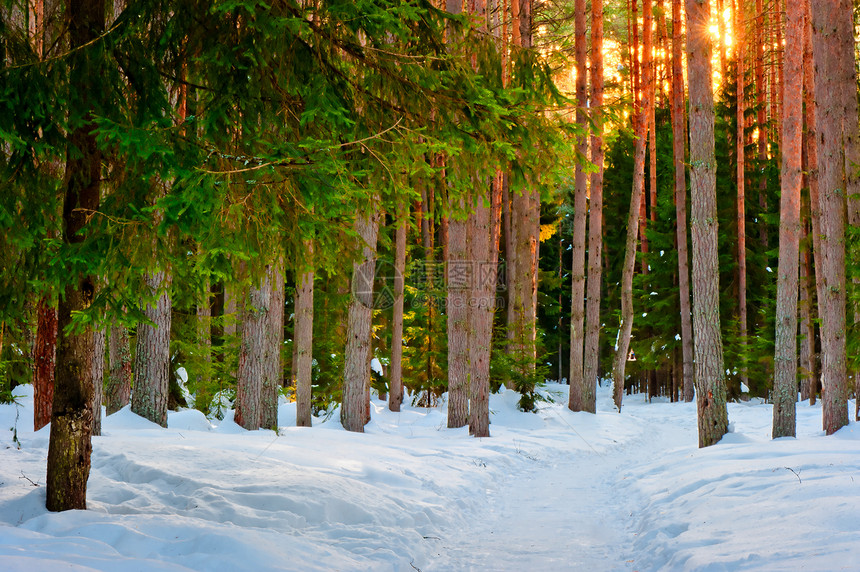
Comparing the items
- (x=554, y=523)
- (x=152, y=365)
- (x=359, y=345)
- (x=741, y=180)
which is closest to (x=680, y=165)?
(x=741, y=180)

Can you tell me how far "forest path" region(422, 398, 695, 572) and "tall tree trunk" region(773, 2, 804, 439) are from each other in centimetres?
248

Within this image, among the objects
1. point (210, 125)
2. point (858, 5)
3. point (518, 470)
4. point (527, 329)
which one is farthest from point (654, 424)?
point (210, 125)

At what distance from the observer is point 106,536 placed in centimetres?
459

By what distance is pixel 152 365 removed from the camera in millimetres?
9516

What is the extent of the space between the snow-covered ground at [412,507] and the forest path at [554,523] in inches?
Result: 1.0

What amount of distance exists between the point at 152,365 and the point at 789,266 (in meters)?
10.8

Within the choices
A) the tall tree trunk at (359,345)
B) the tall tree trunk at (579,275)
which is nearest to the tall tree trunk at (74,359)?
the tall tree trunk at (359,345)

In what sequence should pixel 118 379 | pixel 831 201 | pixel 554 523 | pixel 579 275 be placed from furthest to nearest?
pixel 579 275 < pixel 831 201 < pixel 118 379 < pixel 554 523

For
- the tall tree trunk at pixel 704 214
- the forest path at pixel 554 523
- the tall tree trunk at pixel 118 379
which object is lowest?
A: the forest path at pixel 554 523

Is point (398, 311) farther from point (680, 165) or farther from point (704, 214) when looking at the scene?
point (680, 165)

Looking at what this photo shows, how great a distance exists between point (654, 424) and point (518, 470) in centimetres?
957

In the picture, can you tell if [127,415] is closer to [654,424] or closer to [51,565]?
[51,565]

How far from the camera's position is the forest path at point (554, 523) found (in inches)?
213

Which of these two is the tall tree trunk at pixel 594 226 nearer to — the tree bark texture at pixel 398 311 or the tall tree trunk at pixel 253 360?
the tree bark texture at pixel 398 311
